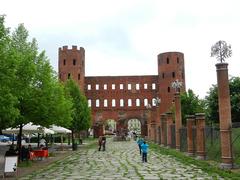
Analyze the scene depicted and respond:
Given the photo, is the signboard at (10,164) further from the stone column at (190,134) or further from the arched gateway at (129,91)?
the arched gateway at (129,91)

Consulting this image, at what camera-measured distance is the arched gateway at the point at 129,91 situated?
81.9 meters

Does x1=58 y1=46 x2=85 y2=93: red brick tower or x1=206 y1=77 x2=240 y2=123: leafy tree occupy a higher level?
x1=58 y1=46 x2=85 y2=93: red brick tower

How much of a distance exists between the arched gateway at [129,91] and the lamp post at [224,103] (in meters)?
63.5

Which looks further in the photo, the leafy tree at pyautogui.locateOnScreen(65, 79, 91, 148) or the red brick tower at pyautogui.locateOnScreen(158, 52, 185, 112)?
the red brick tower at pyautogui.locateOnScreen(158, 52, 185, 112)

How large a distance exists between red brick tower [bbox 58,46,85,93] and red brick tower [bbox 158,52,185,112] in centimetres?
1672

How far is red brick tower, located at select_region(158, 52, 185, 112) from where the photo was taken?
8138cm

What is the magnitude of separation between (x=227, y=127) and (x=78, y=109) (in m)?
29.6

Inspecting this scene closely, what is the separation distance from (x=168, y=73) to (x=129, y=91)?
10.00m

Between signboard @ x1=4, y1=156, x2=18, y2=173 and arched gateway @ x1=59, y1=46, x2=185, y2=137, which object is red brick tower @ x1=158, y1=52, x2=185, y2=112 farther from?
signboard @ x1=4, y1=156, x2=18, y2=173

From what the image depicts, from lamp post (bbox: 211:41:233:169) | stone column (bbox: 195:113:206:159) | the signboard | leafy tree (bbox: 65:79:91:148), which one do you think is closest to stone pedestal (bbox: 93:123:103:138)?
leafy tree (bbox: 65:79:91:148)

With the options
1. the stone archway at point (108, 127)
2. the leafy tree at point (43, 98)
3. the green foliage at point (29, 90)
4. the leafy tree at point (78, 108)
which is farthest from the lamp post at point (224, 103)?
the stone archway at point (108, 127)

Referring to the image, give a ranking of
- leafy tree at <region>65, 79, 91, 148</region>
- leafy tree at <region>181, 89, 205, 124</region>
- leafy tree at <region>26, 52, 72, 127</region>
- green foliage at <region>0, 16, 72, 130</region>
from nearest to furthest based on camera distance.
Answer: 1. green foliage at <region>0, 16, 72, 130</region>
2. leafy tree at <region>26, 52, 72, 127</region>
3. leafy tree at <region>65, 79, 91, 148</region>
4. leafy tree at <region>181, 89, 205, 124</region>

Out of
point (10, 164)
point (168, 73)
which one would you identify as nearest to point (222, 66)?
point (10, 164)

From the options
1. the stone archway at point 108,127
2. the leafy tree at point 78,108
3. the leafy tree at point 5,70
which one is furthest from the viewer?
the stone archway at point 108,127
